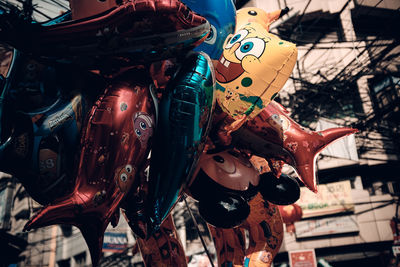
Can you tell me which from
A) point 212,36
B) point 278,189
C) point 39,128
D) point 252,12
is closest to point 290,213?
point 278,189

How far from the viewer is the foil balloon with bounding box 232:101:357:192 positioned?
2.68 meters

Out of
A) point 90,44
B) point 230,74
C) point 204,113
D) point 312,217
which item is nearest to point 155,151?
point 204,113

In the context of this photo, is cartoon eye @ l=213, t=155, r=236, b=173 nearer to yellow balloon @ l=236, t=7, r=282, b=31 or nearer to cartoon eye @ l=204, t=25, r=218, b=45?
cartoon eye @ l=204, t=25, r=218, b=45

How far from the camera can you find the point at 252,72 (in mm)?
2131

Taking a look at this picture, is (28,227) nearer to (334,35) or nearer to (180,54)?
(180,54)

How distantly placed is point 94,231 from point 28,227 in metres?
0.28

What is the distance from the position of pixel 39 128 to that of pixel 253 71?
127 centimetres

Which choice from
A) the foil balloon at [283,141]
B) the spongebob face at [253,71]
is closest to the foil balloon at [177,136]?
the spongebob face at [253,71]

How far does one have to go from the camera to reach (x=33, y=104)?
1708 millimetres

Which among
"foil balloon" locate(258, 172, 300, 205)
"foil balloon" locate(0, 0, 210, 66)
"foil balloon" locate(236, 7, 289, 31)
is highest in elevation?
"foil balloon" locate(236, 7, 289, 31)

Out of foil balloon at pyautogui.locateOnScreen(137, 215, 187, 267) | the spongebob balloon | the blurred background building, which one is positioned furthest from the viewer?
the blurred background building

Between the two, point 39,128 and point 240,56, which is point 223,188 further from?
point 39,128

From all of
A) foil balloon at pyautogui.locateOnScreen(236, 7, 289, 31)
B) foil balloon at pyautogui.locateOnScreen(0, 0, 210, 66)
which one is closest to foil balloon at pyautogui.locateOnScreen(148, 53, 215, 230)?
foil balloon at pyautogui.locateOnScreen(0, 0, 210, 66)

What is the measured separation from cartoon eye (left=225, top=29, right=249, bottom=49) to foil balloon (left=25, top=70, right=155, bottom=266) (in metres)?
0.83
